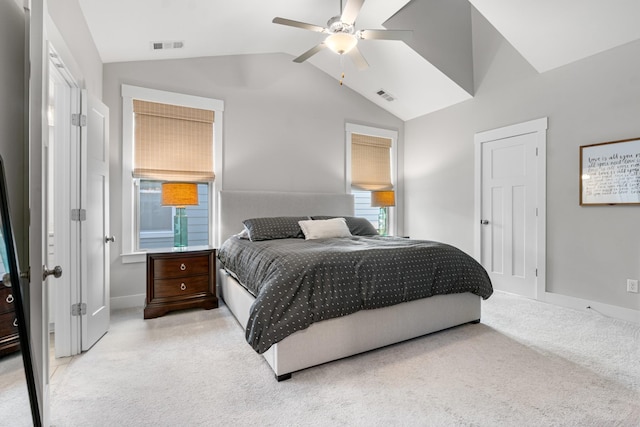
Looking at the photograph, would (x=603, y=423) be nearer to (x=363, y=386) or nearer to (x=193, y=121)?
(x=363, y=386)

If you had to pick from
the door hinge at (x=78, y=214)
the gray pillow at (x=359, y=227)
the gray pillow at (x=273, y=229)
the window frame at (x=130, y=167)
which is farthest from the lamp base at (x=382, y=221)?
the door hinge at (x=78, y=214)

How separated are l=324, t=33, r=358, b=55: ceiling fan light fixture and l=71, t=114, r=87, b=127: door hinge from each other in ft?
6.60

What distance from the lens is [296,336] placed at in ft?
6.72

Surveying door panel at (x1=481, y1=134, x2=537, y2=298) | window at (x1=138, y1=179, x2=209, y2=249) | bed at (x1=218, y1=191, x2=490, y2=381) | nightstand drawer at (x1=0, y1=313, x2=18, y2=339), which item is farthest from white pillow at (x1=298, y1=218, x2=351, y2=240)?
nightstand drawer at (x1=0, y1=313, x2=18, y2=339)

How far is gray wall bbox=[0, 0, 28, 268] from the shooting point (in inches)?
48.7

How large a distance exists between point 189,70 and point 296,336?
11.3ft

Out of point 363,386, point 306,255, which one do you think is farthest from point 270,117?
point 363,386

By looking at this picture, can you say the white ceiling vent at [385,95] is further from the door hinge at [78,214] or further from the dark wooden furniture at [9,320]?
the dark wooden furniture at [9,320]

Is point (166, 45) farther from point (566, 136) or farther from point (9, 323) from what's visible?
point (566, 136)

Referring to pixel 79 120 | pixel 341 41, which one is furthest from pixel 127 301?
pixel 341 41

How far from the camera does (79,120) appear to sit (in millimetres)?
2361

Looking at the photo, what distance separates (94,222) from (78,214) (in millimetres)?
217

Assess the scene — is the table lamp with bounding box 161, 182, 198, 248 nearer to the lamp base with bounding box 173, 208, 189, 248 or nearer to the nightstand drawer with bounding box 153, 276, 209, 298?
the lamp base with bounding box 173, 208, 189, 248

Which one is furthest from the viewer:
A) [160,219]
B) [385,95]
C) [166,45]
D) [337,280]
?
[385,95]
